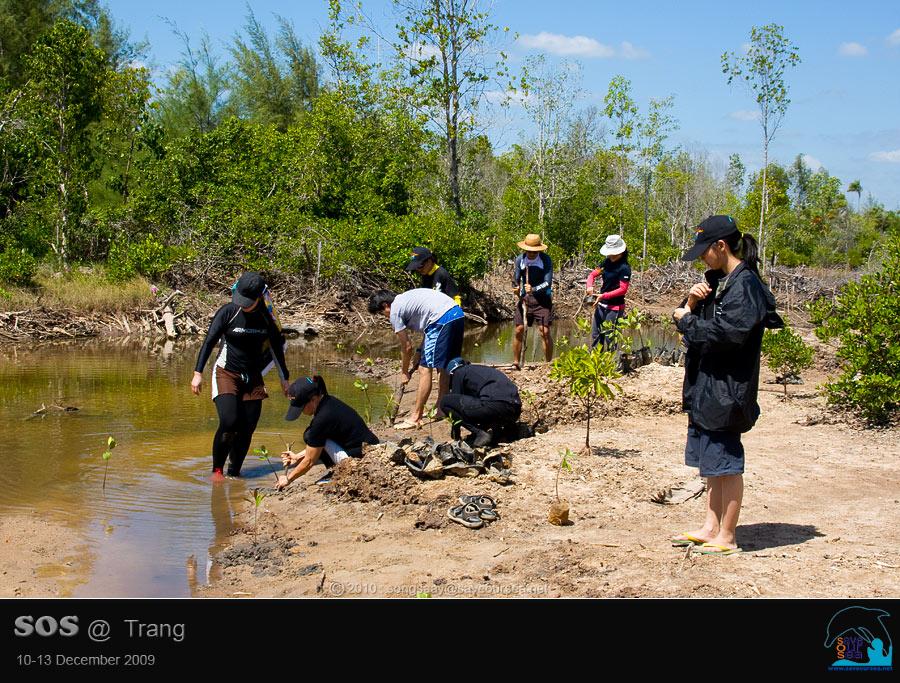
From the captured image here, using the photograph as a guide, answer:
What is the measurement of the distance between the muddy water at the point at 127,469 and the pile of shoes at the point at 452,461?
1.49 m

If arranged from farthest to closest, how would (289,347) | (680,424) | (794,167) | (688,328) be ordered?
(794,167) → (289,347) → (680,424) → (688,328)

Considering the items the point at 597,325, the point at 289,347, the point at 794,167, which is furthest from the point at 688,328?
the point at 794,167

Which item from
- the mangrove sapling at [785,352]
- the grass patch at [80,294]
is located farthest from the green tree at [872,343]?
the grass patch at [80,294]

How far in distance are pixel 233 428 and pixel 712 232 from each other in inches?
186

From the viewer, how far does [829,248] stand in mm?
46406

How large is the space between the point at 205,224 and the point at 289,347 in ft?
20.0

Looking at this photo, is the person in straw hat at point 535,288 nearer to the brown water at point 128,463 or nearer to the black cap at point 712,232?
the brown water at point 128,463

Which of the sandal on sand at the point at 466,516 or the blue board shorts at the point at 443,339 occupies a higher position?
the blue board shorts at the point at 443,339

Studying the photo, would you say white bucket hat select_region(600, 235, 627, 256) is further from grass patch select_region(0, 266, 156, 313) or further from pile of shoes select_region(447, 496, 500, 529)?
grass patch select_region(0, 266, 156, 313)

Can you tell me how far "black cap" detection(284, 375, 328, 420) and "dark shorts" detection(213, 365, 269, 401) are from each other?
0.91m

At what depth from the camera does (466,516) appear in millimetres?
6070

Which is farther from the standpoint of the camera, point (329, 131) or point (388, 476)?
point (329, 131)

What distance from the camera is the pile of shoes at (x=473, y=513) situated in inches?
236
